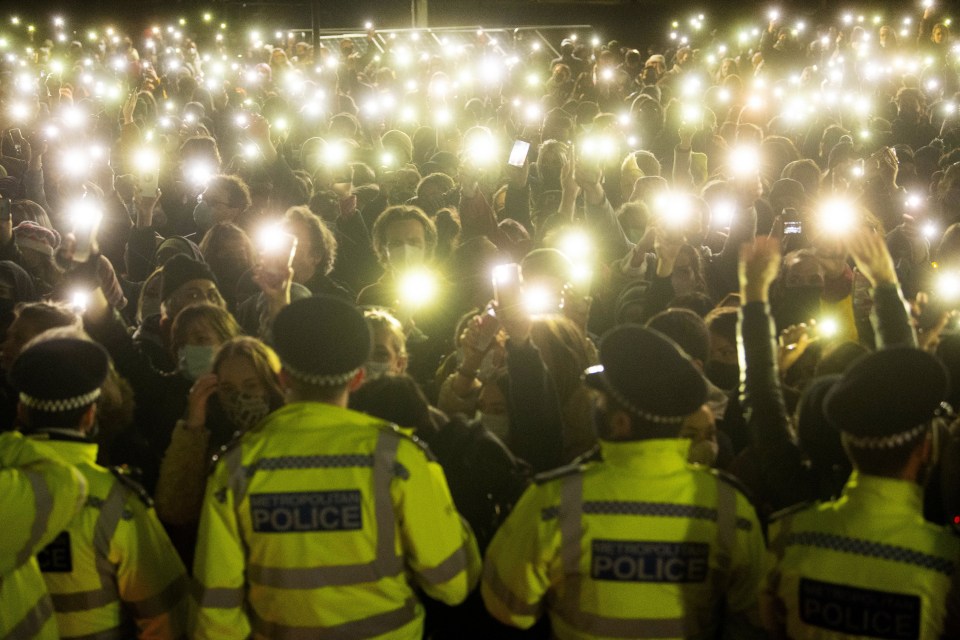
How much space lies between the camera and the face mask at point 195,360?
4.45 m

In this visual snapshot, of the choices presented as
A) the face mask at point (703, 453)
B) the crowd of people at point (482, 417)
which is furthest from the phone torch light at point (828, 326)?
the face mask at point (703, 453)

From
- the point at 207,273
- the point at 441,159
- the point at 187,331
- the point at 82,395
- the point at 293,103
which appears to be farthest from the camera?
the point at 293,103

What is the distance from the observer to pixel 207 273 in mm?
5379

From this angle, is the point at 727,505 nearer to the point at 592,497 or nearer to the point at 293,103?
the point at 592,497

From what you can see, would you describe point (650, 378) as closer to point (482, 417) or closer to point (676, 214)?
point (482, 417)

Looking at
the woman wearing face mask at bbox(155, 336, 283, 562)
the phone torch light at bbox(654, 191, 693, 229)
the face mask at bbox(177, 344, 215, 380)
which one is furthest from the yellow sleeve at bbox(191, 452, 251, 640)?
the phone torch light at bbox(654, 191, 693, 229)

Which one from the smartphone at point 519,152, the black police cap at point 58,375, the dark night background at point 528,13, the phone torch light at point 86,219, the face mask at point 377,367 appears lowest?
the face mask at point 377,367

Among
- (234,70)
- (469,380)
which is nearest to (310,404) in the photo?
(469,380)

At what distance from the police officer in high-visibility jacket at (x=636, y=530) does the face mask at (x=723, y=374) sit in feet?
6.10

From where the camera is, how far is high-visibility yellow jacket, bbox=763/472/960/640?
2.44 meters

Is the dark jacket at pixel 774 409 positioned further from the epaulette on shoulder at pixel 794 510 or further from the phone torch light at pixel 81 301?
the phone torch light at pixel 81 301

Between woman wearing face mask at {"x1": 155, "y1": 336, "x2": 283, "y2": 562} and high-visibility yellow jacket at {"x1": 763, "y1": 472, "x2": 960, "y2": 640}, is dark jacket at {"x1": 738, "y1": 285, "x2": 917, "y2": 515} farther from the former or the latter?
woman wearing face mask at {"x1": 155, "y1": 336, "x2": 283, "y2": 562}

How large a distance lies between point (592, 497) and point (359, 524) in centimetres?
76

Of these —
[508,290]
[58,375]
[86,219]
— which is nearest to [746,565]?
[508,290]
